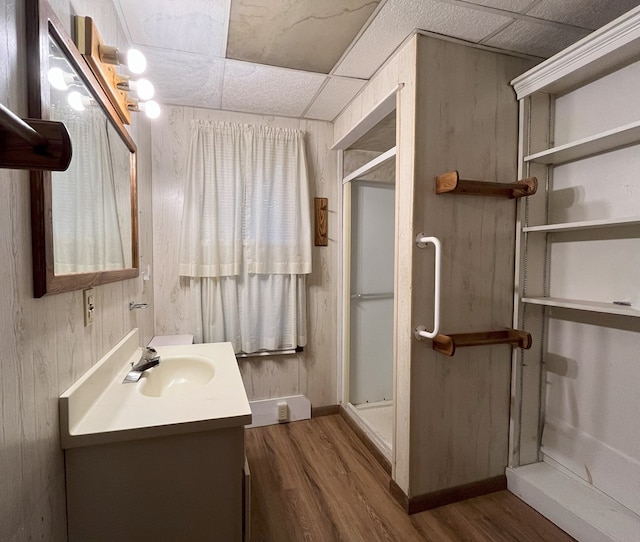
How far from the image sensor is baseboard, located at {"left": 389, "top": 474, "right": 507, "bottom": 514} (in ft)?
5.17

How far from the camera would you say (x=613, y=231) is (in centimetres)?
143

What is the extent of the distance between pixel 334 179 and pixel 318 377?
1645mm

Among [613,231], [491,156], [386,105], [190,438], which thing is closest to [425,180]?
[491,156]

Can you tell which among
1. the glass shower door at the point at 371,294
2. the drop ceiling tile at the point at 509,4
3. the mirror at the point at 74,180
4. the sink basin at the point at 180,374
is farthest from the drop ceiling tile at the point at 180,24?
the sink basin at the point at 180,374

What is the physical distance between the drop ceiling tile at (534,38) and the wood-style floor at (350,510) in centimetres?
236

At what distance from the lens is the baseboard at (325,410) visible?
101 inches

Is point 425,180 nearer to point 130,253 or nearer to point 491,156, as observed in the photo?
point 491,156

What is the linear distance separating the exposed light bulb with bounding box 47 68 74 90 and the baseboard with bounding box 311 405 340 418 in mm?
2454

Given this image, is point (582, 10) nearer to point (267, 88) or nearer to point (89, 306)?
point (267, 88)

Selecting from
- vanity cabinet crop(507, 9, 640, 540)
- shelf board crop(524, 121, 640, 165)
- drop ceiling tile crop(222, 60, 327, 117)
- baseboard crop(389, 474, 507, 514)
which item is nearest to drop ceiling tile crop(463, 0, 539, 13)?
vanity cabinet crop(507, 9, 640, 540)

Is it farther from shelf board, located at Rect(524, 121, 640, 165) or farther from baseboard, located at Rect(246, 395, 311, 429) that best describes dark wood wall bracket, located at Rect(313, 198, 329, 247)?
shelf board, located at Rect(524, 121, 640, 165)

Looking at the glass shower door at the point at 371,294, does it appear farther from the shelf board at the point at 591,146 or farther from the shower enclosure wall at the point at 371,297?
the shelf board at the point at 591,146

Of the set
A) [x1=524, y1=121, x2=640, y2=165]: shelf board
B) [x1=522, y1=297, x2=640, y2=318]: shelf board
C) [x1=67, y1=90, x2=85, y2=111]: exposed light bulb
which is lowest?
[x1=522, y1=297, x2=640, y2=318]: shelf board

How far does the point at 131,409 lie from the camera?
0.97 metres
